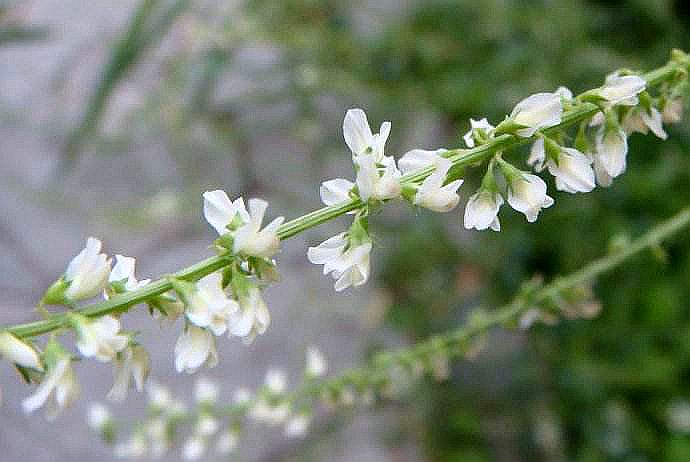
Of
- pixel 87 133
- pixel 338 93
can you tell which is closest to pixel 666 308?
pixel 338 93

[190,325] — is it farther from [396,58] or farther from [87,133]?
[396,58]

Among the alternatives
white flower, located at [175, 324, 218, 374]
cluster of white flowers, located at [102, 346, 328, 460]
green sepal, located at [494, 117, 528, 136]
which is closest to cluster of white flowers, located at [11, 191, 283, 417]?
A: white flower, located at [175, 324, 218, 374]

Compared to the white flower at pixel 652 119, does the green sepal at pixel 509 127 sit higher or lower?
lower

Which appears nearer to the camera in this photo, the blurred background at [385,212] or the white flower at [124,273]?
the white flower at [124,273]

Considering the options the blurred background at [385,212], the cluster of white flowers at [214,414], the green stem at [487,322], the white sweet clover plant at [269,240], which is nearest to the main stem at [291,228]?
the white sweet clover plant at [269,240]

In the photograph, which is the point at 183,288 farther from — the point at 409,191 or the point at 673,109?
the point at 673,109

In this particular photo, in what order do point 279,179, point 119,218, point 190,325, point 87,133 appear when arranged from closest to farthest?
point 190,325 < point 87,133 < point 119,218 < point 279,179

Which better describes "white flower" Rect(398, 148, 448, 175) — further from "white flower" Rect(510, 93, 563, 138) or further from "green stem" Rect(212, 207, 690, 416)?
"green stem" Rect(212, 207, 690, 416)

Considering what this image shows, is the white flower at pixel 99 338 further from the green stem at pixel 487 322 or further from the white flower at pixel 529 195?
the green stem at pixel 487 322
